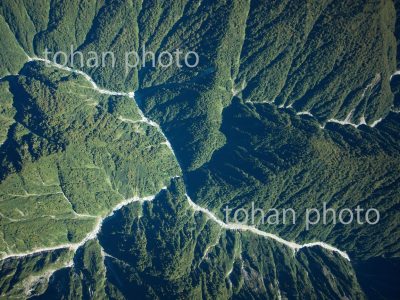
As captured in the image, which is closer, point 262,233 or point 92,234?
point 92,234

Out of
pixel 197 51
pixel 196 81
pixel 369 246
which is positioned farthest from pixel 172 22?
pixel 369 246

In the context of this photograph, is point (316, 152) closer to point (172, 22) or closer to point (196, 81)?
point (196, 81)

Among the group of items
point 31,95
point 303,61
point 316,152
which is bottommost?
point 316,152

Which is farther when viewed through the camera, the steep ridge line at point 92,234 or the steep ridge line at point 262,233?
the steep ridge line at point 262,233

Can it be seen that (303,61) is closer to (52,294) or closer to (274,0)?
(274,0)

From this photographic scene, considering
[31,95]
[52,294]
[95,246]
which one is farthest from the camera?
[31,95]

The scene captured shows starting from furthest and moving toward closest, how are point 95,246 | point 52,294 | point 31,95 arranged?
point 31,95
point 95,246
point 52,294

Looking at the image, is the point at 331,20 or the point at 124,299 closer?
the point at 124,299

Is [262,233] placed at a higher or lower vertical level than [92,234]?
lower

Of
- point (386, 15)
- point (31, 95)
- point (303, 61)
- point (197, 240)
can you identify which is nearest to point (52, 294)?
point (197, 240)

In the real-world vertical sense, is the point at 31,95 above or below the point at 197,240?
above

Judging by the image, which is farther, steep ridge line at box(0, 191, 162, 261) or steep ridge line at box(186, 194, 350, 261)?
steep ridge line at box(186, 194, 350, 261)
